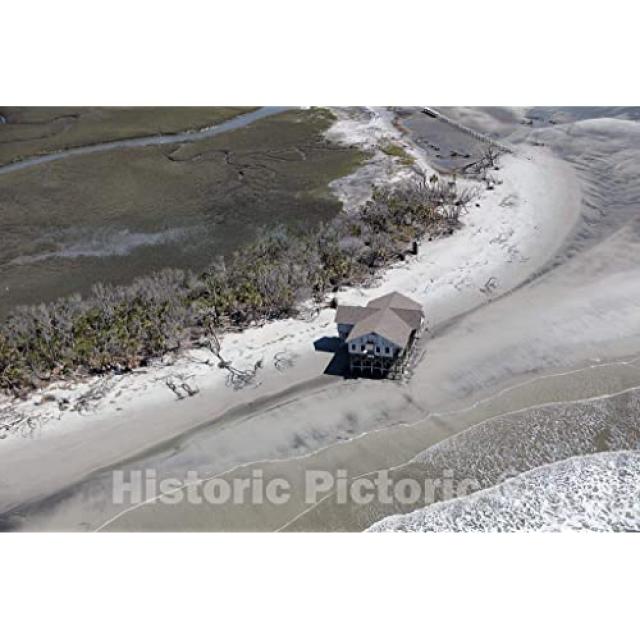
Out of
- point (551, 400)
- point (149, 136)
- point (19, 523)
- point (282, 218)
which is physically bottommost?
point (19, 523)

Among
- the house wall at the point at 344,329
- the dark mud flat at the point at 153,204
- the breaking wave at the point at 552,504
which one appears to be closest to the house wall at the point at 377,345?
the house wall at the point at 344,329

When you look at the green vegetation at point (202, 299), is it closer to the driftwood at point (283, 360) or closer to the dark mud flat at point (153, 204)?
the dark mud flat at point (153, 204)

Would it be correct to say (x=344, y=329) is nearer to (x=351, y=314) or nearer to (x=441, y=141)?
(x=351, y=314)

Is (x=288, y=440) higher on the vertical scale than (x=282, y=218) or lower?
lower

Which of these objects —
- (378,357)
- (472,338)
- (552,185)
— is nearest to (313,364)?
(378,357)

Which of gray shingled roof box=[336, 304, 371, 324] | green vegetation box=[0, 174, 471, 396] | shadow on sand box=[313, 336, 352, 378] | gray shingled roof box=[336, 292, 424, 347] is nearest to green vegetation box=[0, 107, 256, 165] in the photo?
green vegetation box=[0, 174, 471, 396]

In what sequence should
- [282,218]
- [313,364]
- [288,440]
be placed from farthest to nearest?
[282,218]
[313,364]
[288,440]

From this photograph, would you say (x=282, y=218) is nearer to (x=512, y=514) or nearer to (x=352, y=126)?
(x=352, y=126)

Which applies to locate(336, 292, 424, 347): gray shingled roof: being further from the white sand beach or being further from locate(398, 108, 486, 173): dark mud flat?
locate(398, 108, 486, 173): dark mud flat
